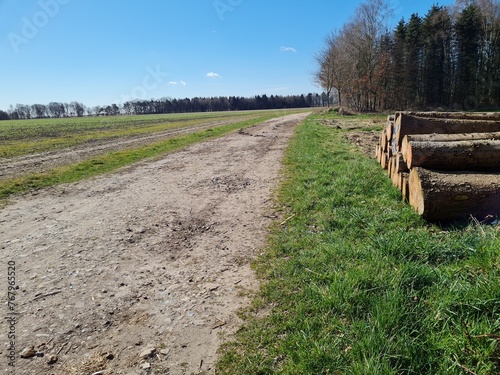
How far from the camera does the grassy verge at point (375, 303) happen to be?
2.17 metres

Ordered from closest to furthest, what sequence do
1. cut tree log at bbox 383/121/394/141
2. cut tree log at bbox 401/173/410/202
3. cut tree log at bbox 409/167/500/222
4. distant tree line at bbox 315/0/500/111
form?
cut tree log at bbox 409/167/500/222
cut tree log at bbox 401/173/410/202
cut tree log at bbox 383/121/394/141
distant tree line at bbox 315/0/500/111

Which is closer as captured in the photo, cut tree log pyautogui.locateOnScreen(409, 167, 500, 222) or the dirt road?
the dirt road

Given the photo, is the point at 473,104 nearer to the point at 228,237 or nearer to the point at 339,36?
the point at 339,36

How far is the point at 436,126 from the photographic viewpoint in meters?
6.89

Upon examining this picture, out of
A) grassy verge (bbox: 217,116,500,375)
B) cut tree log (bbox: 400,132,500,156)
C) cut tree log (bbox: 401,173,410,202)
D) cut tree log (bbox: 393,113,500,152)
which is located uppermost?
cut tree log (bbox: 393,113,500,152)

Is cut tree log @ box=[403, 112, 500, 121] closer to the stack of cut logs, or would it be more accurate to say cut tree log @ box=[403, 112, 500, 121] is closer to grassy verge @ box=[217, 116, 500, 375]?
the stack of cut logs

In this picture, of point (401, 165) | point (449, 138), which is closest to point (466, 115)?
point (449, 138)

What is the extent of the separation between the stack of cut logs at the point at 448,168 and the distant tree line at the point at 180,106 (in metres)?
130

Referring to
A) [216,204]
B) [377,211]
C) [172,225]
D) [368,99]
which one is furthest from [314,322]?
[368,99]

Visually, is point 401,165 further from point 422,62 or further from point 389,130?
point 422,62

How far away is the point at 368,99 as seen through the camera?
45188 millimetres

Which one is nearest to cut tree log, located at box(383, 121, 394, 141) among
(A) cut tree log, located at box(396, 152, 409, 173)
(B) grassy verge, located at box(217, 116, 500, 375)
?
(A) cut tree log, located at box(396, 152, 409, 173)

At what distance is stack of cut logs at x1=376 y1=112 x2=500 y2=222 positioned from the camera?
4172 mm

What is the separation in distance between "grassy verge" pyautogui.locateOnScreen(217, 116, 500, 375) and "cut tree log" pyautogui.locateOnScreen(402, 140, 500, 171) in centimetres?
121
